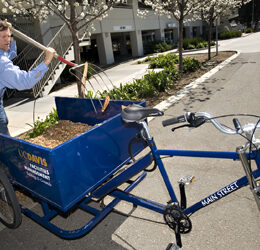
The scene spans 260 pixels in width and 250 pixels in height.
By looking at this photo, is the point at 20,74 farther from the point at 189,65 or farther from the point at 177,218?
the point at 189,65

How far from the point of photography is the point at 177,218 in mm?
2432

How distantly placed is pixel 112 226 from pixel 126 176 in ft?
2.79

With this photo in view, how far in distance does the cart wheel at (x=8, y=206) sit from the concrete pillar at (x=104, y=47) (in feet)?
63.8

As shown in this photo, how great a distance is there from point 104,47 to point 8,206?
19524 mm

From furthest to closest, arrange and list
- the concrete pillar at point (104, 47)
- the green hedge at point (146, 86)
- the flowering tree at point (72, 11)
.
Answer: the concrete pillar at point (104, 47), the green hedge at point (146, 86), the flowering tree at point (72, 11)

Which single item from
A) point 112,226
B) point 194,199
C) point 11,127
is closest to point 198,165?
point 194,199

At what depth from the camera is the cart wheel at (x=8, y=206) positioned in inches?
110

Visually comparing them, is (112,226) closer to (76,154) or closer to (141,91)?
(76,154)

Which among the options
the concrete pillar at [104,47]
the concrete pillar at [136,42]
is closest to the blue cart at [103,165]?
the concrete pillar at [104,47]

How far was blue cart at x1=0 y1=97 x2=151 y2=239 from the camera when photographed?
89.9 inches

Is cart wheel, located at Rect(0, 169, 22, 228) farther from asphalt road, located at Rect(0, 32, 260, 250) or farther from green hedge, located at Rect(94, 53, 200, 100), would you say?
green hedge, located at Rect(94, 53, 200, 100)

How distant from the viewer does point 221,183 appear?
369 centimetres

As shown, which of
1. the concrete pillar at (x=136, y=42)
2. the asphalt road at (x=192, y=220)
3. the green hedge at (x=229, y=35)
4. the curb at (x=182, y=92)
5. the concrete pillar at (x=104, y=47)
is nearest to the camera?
the asphalt road at (x=192, y=220)

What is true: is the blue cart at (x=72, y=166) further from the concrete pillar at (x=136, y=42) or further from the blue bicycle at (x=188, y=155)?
the concrete pillar at (x=136, y=42)
